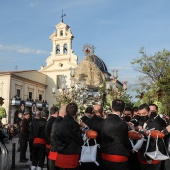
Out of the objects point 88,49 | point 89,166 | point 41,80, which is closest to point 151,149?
point 89,166

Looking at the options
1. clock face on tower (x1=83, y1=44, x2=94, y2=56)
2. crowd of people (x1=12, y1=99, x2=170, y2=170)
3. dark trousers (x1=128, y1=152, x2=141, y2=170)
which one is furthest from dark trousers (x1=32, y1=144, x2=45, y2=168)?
clock face on tower (x1=83, y1=44, x2=94, y2=56)

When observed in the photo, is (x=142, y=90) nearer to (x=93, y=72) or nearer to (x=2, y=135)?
(x=93, y=72)

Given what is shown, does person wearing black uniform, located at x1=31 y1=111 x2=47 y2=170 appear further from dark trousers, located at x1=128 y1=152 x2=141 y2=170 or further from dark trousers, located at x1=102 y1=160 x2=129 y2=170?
dark trousers, located at x1=102 y1=160 x2=129 y2=170

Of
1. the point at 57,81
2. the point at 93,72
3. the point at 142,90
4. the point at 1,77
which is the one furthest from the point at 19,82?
the point at 93,72

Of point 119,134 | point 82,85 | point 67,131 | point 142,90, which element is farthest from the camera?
point 142,90

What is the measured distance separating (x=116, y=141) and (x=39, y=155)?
4.32m

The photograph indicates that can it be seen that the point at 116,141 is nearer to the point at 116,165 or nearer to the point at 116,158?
the point at 116,158

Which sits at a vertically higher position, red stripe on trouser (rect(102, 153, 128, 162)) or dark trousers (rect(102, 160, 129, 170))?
red stripe on trouser (rect(102, 153, 128, 162))

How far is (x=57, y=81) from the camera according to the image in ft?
166

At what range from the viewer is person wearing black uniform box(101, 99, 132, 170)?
17.2 ft

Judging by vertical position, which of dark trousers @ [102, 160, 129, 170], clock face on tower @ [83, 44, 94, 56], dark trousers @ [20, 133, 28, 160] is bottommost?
dark trousers @ [20, 133, 28, 160]

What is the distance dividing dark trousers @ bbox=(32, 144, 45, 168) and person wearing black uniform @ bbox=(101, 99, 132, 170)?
3.92m

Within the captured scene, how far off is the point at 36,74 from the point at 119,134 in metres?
45.4

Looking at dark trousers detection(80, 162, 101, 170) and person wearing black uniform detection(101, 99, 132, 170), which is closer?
person wearing black uniform detection(101, 99, 132, 170)
